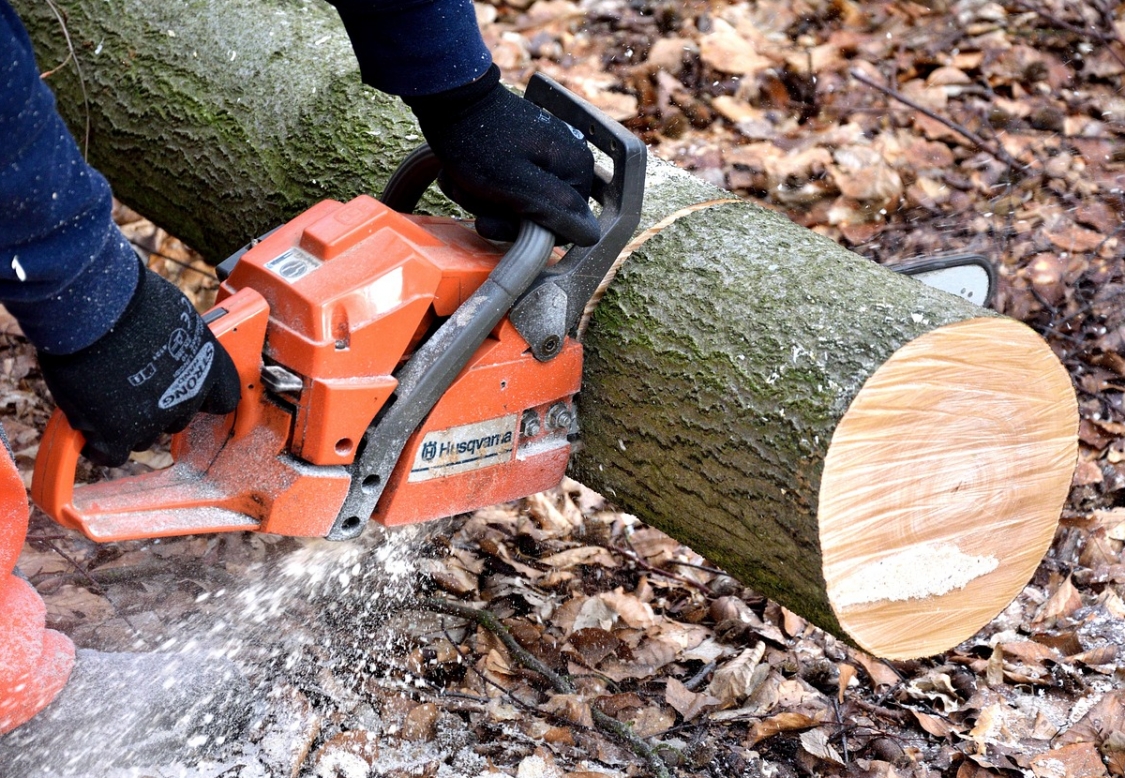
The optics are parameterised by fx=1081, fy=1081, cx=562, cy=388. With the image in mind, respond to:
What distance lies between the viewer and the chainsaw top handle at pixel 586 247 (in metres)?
2.28

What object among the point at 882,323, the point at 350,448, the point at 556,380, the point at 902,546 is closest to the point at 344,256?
the point at 350,448

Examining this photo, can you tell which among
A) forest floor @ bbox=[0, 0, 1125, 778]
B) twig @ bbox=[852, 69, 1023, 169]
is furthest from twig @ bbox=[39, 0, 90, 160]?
twig @ bbox=[852, 69, 1023, 169]

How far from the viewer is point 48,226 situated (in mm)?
1726

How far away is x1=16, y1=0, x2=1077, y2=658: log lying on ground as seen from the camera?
7.11 ft

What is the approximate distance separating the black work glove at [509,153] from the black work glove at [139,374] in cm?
64

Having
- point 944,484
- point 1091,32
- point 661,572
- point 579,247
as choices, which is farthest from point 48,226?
point 1091,32

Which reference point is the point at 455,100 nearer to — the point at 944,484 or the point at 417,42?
the point at 417,42

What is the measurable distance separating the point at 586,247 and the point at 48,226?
3.49 ft

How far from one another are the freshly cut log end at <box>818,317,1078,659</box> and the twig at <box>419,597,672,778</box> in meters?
0.56

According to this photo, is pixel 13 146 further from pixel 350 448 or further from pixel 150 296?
pixel 350 448

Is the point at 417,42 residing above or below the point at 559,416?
above

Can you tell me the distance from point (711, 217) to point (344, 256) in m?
0.90

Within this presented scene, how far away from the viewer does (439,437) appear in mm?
2277

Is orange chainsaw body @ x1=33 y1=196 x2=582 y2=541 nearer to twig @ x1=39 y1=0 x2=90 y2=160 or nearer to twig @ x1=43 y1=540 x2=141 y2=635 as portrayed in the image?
twig @ x1=43 y1=540 x2=141 y2=635
